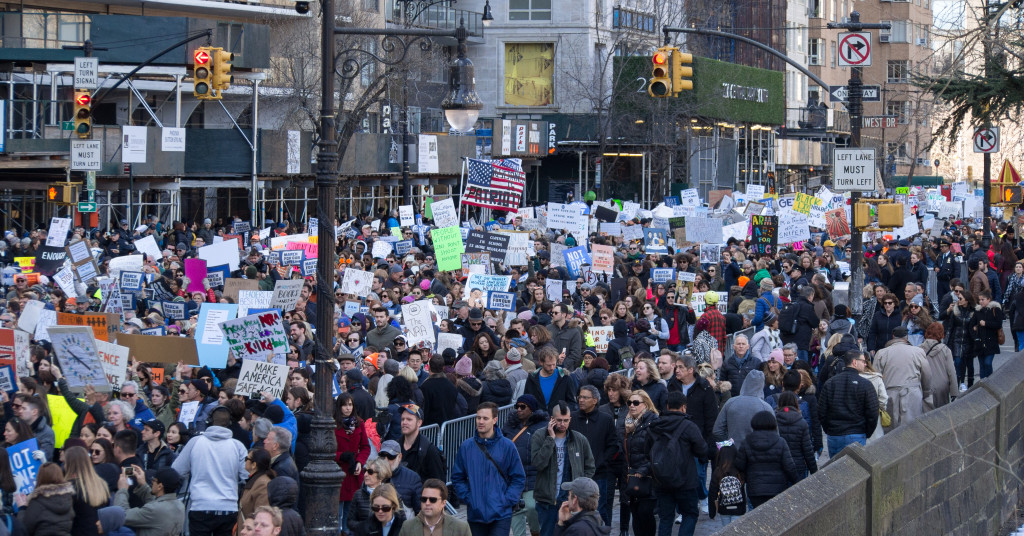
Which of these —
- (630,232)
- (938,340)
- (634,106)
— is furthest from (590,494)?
(634,106)

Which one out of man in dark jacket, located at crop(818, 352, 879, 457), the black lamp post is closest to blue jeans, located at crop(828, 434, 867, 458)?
man in dark jacket, located at crop(818, 352, 879, 457)

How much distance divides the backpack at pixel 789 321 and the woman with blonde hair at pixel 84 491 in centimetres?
1078

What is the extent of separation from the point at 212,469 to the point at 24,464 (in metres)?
1.36

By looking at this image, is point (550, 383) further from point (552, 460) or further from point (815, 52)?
point (815, 52)

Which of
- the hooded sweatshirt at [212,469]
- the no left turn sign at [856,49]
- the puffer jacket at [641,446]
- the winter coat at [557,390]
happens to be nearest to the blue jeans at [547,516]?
the puffer jacket at [641,446]

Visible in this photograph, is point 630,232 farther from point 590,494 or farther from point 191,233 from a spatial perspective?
point 590,494

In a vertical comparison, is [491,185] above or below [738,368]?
above

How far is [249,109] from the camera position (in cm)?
4962

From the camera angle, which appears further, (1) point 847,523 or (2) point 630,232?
(2) point 630,232

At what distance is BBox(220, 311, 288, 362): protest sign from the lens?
13672 millimetres

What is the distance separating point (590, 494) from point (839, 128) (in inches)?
3062

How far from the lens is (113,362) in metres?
13.2

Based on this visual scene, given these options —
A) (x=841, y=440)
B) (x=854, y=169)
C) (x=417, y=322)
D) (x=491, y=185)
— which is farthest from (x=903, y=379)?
(x=491, y=185)

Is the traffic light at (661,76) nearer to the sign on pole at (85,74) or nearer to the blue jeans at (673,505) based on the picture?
the blue jeans at (673,505)
